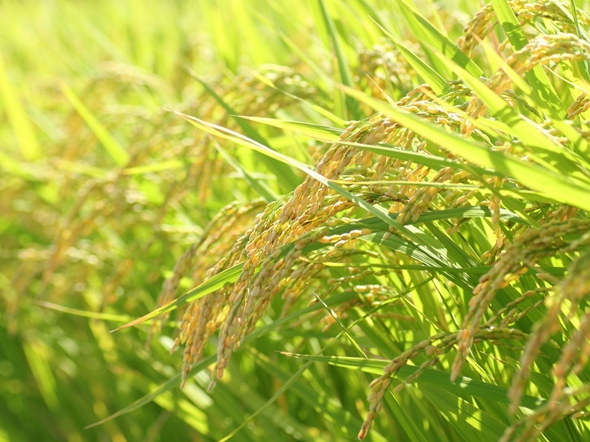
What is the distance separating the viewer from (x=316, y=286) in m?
1.98

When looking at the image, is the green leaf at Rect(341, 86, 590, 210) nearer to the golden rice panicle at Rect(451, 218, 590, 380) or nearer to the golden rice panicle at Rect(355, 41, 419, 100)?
the golden rice panicle at Rect(451, 218, 590, 380)

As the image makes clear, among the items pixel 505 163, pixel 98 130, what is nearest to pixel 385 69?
pixel 505 163

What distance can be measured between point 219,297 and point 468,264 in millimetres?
522

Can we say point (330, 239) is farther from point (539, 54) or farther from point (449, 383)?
point (539, 54)

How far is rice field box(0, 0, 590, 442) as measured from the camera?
43.4 inches

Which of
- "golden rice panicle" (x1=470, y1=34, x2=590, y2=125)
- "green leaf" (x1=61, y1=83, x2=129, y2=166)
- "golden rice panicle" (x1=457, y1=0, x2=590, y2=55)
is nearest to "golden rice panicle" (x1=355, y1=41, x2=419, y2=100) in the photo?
"golden rice panicle" (x1=457, y1=0, x2=590, y2=55)

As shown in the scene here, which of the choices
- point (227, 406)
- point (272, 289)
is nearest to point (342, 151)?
point (272, 289)

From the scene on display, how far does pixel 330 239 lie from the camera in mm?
1216

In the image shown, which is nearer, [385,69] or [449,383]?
[449,383]

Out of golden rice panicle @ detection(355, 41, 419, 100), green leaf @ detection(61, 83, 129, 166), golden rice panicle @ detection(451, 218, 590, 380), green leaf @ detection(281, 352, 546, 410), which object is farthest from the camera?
green leaf @ detection(61, 83, 129, 166)

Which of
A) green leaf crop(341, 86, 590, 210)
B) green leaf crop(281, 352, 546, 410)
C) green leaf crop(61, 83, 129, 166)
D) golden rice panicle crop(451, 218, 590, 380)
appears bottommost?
green leaf crop(281, 352, 546, 410)

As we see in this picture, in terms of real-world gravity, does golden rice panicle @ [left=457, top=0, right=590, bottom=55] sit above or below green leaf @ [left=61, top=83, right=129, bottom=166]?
below

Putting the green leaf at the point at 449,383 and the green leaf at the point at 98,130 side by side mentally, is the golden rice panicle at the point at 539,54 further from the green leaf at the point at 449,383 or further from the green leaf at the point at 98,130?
the green leaf at the point at 98,130

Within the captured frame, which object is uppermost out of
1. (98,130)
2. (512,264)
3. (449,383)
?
(98,130)
